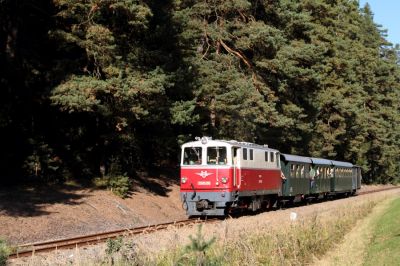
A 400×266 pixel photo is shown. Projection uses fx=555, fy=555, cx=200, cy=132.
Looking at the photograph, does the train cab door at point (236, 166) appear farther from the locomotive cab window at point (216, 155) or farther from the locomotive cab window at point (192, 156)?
the locomotive cab window at point (192, 156)

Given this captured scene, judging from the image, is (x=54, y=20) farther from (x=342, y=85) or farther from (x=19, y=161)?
(x=342, y=85)

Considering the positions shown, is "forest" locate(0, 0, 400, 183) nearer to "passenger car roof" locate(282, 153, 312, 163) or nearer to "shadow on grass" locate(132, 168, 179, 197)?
"shadow on grass" locate(132, 168, 179, 197)

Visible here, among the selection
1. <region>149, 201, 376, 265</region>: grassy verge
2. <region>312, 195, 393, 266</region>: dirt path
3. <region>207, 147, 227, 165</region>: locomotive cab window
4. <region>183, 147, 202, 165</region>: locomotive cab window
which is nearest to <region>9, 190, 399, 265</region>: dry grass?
<region>149, 201, 376, 265</region>: grassy verge

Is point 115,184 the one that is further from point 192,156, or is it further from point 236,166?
point 236,166

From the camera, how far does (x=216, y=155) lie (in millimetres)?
23031

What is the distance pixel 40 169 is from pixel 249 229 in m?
12.3

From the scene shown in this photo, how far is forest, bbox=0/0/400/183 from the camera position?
22.7 m

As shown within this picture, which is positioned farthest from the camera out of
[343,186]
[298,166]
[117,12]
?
[343,186]

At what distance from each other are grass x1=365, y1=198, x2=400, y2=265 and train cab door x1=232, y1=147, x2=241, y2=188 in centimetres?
576

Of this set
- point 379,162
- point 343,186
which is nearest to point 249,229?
point 343,186

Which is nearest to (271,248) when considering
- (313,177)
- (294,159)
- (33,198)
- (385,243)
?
(385,243)

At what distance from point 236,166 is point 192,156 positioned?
76.1 inches

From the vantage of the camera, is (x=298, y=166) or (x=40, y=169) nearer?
(x=40, y=169)

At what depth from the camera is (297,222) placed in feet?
53.7
